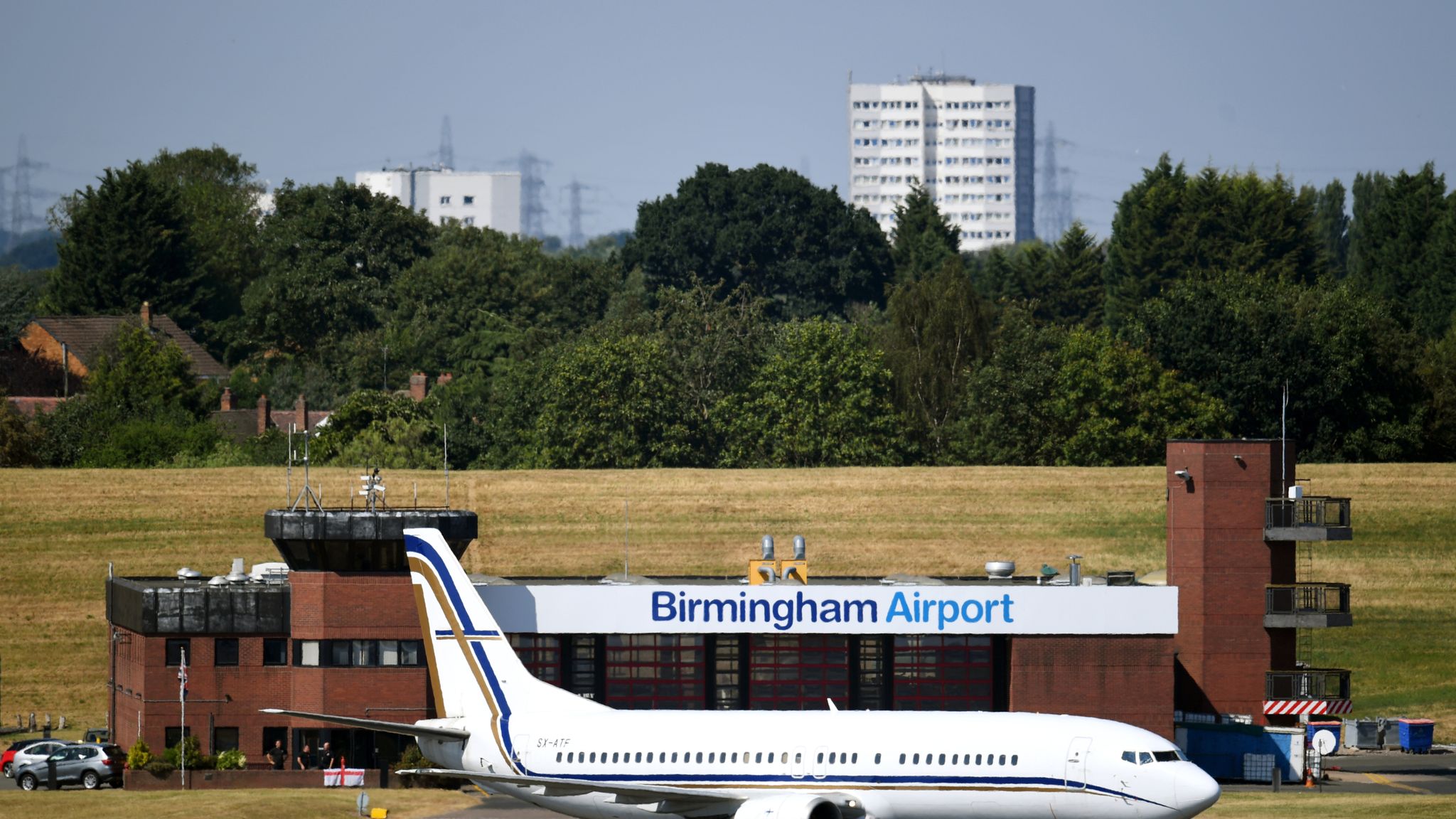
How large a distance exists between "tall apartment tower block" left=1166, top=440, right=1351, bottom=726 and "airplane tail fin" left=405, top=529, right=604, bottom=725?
2689cm

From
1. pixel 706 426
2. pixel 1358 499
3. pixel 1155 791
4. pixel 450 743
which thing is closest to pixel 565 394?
pixel 706 426

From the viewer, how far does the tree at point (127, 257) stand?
182625mm

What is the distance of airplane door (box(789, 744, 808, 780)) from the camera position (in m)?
45.4

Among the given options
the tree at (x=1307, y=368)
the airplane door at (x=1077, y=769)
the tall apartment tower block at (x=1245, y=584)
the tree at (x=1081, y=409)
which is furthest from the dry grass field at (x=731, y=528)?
the airplane door at (x=1077, y=769)

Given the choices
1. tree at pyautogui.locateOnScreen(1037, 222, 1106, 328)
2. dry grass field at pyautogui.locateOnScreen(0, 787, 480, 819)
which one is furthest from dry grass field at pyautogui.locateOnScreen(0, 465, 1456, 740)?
tree at pyautogui.locateOnScreen(1037, 222, 1106, 328)

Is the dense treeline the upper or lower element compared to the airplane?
upper

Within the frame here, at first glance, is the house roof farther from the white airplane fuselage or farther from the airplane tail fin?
the white airplane fuselage

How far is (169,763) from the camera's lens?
63.2m

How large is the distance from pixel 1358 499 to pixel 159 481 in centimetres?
7131

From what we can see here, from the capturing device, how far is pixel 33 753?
6588 cm

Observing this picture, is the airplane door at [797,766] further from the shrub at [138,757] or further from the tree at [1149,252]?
the tree at [1149,252]

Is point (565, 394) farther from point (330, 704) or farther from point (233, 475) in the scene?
point (330, 704)

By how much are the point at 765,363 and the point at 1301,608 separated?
261 ft

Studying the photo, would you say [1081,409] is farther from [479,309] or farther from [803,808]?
[803,808]
